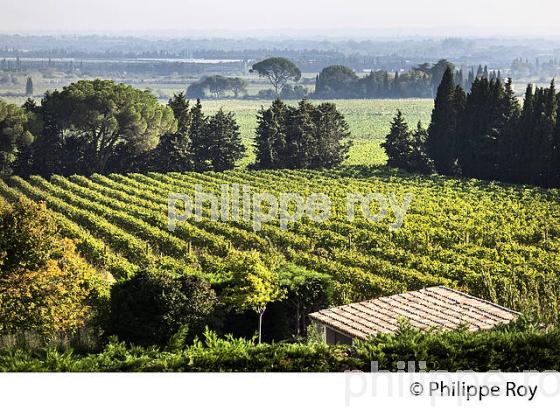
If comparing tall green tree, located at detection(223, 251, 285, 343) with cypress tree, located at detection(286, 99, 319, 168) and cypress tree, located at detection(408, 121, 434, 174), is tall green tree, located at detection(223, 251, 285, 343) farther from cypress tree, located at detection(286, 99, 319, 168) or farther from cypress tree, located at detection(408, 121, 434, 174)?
cypress tree, located at detection(286, 99, 319, 168)

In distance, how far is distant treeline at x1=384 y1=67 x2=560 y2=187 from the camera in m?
22.0

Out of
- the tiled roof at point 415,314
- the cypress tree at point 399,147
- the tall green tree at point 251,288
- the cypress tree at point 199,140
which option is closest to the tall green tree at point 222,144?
the cypress tree at point 199,140

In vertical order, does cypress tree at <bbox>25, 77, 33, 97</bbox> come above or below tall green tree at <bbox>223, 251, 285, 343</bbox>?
above

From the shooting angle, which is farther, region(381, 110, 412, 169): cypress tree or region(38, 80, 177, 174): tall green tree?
region(381, 110, 412, 169): cypress tree

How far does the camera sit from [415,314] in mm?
10000

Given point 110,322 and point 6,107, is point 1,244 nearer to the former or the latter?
point 110,322

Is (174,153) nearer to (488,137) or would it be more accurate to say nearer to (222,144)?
(222,144)

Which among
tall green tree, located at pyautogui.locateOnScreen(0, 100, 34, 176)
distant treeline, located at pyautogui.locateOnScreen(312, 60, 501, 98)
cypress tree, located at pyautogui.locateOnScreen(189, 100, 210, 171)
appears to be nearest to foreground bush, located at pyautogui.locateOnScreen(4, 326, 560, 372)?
tall green tree, located at pyautogui.locateOnScreen(0, 100, 34, 176)

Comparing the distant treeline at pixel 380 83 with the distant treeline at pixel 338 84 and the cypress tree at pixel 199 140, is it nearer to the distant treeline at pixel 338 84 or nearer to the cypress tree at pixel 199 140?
the distant treeline at pixel 338 84

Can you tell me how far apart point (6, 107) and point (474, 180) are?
11025mm

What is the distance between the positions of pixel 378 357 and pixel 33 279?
172 inches

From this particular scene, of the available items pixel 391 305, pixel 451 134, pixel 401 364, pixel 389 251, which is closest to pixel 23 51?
pixel 389 251

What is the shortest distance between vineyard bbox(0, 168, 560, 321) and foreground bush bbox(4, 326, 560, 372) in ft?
11.0

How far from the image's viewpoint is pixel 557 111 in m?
22.7
